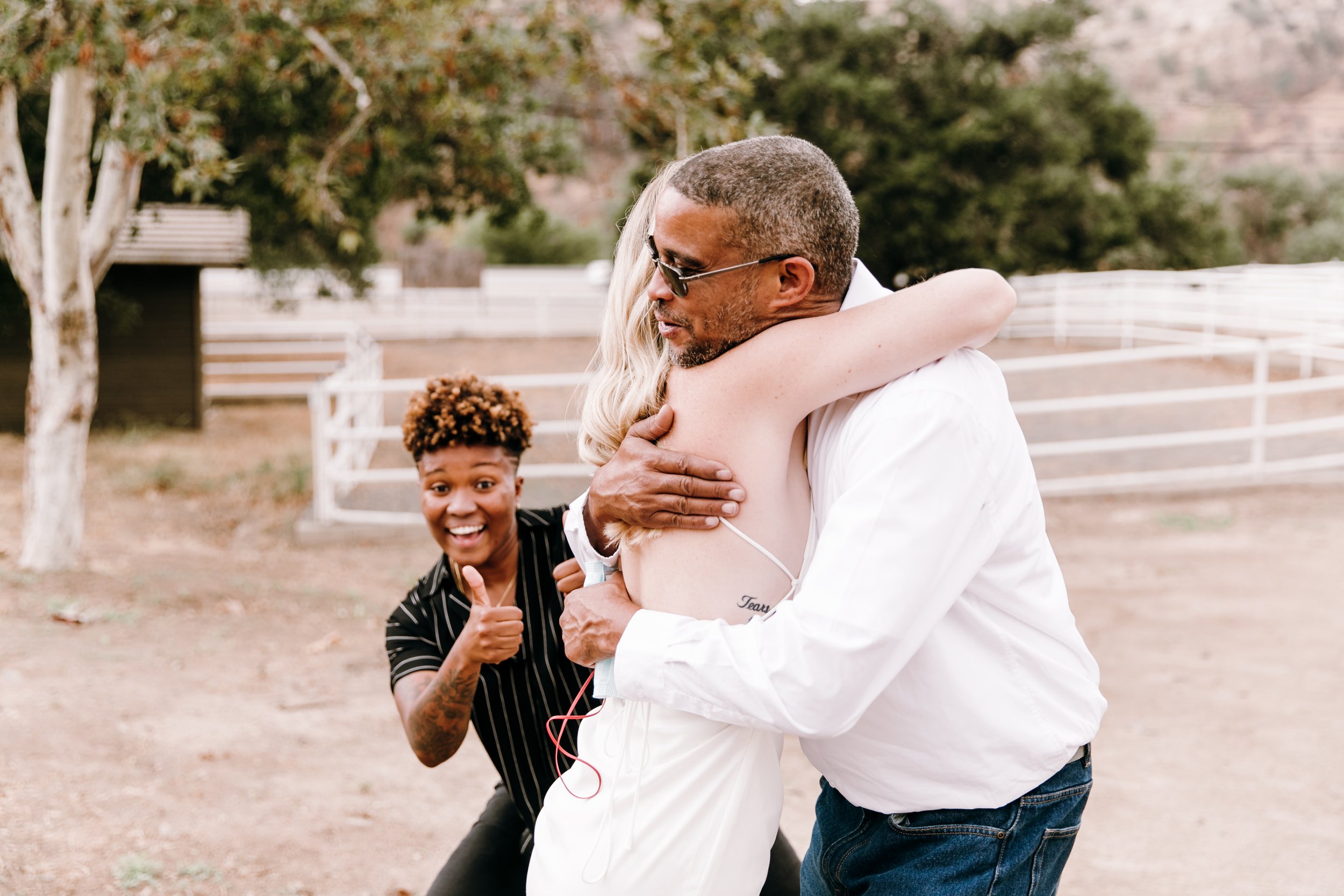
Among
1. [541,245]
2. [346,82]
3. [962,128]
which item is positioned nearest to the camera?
[346,82]

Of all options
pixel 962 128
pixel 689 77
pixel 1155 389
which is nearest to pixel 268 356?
pixel 962 128

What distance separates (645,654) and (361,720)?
4.30 metres

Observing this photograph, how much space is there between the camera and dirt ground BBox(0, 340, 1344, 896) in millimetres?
4055

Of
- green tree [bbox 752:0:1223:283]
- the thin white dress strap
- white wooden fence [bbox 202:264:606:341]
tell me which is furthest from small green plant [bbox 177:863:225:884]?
white wooden fence [bbox 202:264:606:341]

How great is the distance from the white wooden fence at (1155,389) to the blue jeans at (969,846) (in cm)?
107

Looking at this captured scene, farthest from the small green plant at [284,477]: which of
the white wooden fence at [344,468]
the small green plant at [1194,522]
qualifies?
the small green plant at [1194,522]

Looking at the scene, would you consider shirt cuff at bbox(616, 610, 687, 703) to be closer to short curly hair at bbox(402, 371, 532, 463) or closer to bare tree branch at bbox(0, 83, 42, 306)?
short curly hair at bbox(402, 371, 532, 463)

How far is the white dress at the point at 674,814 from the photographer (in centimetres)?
166

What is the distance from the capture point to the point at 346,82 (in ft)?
27.8

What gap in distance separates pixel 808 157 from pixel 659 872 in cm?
104

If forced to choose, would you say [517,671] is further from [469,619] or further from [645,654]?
[645,654]

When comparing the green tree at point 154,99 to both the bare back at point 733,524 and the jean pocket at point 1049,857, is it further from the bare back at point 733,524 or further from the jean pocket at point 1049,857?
the jean pocket at point 1049,857

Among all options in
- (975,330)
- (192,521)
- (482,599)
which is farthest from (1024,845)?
(192,521)

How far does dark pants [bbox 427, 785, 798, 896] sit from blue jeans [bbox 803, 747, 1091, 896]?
67cm
